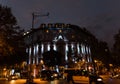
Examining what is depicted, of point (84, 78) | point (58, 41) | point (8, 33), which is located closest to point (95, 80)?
point (84, 78)

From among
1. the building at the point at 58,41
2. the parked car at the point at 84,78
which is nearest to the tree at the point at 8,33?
the parked car at the point at 84,78

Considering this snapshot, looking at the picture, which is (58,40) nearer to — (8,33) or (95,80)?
(8,33)

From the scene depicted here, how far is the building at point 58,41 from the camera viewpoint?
15325 centimetres

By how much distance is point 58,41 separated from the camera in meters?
156

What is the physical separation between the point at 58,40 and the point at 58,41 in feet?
1.85

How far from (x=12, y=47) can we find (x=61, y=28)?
4605 inches

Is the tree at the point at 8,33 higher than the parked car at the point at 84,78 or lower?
higher

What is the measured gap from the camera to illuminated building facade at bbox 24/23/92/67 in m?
153

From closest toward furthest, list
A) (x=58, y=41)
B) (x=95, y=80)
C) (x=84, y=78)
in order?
(x=95, y=80), (x=84, y=78), (x=58, y=41)

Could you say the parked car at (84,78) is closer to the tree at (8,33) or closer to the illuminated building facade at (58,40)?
the tree at (8,33)

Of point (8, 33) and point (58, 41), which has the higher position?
point (58, 41)

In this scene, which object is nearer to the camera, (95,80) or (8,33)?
(95,80)

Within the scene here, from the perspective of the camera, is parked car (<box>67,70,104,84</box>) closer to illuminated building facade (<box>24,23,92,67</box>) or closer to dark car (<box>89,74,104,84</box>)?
dark car (<box>89,74,104,84</box>)

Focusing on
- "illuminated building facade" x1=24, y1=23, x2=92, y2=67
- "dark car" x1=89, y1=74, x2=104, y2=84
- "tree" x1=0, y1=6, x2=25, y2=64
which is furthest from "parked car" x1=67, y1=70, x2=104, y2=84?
"illuminated building facade" x1=24, y1=23, x2=92, y2=67
